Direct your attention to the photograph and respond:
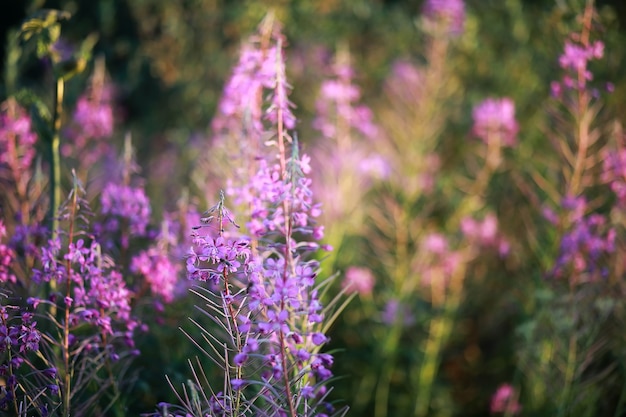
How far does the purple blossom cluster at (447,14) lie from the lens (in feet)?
12.2

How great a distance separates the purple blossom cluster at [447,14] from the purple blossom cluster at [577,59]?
121 centimetres

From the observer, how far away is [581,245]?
266cm

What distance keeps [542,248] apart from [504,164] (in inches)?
76.7

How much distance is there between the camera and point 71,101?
14.5 ft

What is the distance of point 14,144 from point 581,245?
105 inches

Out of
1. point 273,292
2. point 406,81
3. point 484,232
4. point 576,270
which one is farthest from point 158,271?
point 406,81

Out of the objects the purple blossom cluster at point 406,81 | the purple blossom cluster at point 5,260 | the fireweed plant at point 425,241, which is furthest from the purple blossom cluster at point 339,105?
the purple blossom cluster at point 5,260

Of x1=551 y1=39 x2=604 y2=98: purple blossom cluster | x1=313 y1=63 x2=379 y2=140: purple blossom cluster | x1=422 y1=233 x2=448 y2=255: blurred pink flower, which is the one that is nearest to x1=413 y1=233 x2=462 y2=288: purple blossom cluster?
x1=422 y1=233 x2=448 y2=255: blurred pink flower

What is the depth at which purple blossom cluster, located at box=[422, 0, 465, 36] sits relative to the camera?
3.71m

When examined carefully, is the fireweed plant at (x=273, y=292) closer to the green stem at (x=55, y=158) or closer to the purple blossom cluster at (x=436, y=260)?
the green stem at (x=55, y=158)

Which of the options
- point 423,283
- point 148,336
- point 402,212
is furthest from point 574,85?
point 148,336

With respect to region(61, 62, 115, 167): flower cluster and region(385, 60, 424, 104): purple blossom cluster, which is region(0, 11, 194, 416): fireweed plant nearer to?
region(61, 62, 115, 167): flower cluster

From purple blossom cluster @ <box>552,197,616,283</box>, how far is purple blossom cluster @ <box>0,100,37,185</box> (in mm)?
2491

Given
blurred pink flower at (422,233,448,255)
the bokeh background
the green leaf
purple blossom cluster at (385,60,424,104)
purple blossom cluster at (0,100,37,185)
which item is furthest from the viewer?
purple blossom cluster at (385,60,424,104)
